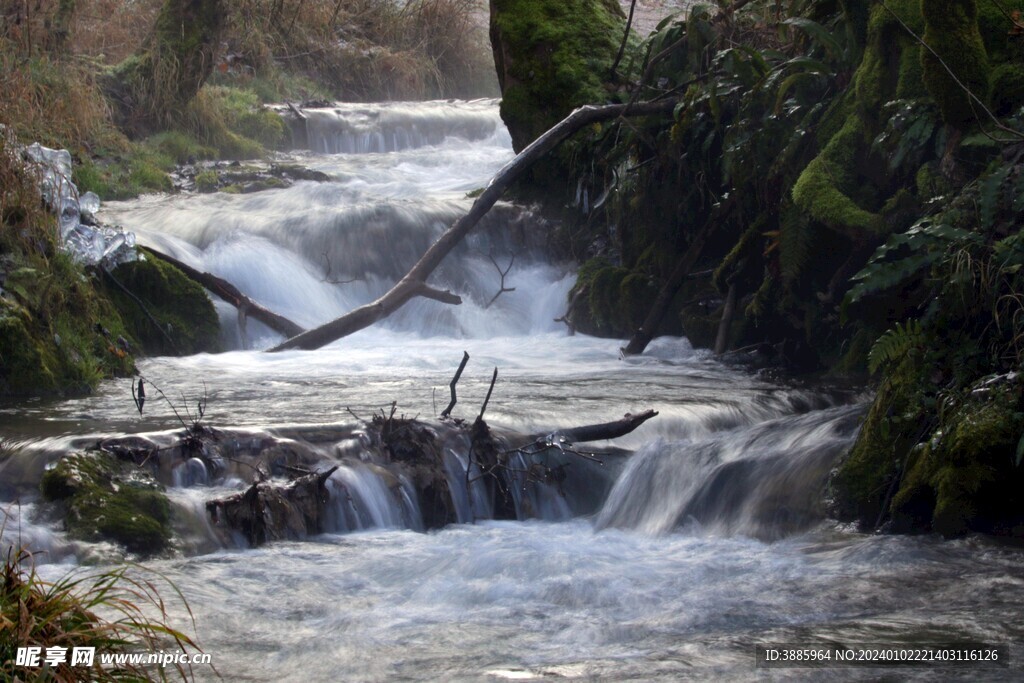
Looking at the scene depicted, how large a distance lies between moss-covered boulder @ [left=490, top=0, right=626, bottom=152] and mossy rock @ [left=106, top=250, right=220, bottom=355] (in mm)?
3956

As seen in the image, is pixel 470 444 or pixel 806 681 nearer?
pixel 806 681

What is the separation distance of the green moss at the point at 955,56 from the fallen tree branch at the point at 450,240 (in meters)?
3.06

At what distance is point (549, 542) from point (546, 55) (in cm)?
747

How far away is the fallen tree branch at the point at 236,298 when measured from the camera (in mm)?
10000

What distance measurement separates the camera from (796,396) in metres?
7.75

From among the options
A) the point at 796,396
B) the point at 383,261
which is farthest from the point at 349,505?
the point at 383,261

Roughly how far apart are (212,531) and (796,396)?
159 inches

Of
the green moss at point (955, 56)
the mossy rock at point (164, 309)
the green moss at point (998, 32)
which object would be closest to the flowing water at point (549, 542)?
the mossy rock at point (164, 309)

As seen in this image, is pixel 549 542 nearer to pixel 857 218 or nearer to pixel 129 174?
pixel 857 218

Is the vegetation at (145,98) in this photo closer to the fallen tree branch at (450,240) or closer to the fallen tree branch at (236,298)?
the fallen tree branch at (236,298)

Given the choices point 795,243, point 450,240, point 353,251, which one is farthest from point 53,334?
point 795,243

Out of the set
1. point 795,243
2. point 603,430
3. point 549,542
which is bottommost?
point 549,542

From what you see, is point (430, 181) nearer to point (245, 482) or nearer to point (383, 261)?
point (383, 261)

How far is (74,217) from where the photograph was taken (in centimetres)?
911
